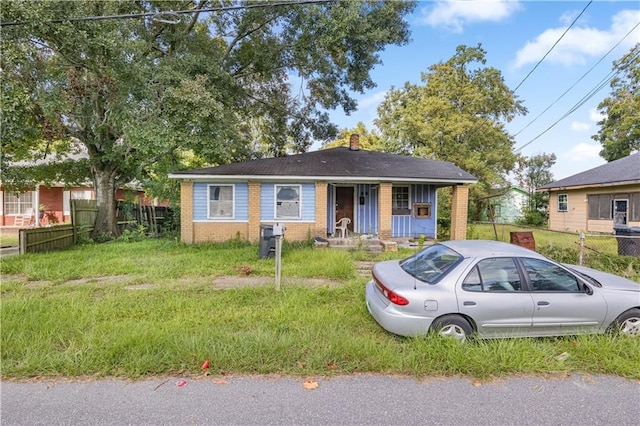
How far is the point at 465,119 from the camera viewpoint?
22797mm

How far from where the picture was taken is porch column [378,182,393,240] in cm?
1244

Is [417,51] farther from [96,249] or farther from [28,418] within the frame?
[28,418]

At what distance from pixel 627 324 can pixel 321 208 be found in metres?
9.25

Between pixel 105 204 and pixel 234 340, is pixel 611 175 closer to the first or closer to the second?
pixel 234 340

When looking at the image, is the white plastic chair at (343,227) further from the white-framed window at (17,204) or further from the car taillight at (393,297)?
the white-framed window at (17,204)

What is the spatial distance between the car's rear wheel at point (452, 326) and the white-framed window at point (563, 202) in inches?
833

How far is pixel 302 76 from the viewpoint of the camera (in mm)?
15406

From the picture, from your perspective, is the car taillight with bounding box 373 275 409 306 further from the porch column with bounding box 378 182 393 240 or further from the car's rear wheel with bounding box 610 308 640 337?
the porch column with bounding box 378 182 393 240

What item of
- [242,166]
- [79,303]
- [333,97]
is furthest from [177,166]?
[79,303]

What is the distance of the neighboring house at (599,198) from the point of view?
1585 cm

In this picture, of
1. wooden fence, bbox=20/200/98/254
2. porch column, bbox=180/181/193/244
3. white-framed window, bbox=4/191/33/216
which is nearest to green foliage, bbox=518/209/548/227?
porch column, bbox=180/181/193/244

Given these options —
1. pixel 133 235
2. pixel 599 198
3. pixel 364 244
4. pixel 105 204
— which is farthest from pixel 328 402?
pixel 599 198

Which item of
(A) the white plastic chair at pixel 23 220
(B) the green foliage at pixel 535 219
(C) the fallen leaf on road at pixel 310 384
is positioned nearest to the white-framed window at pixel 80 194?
(A) the white plastic chair at pixel 23 220

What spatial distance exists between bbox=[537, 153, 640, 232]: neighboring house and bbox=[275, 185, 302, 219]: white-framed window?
1605 cm
